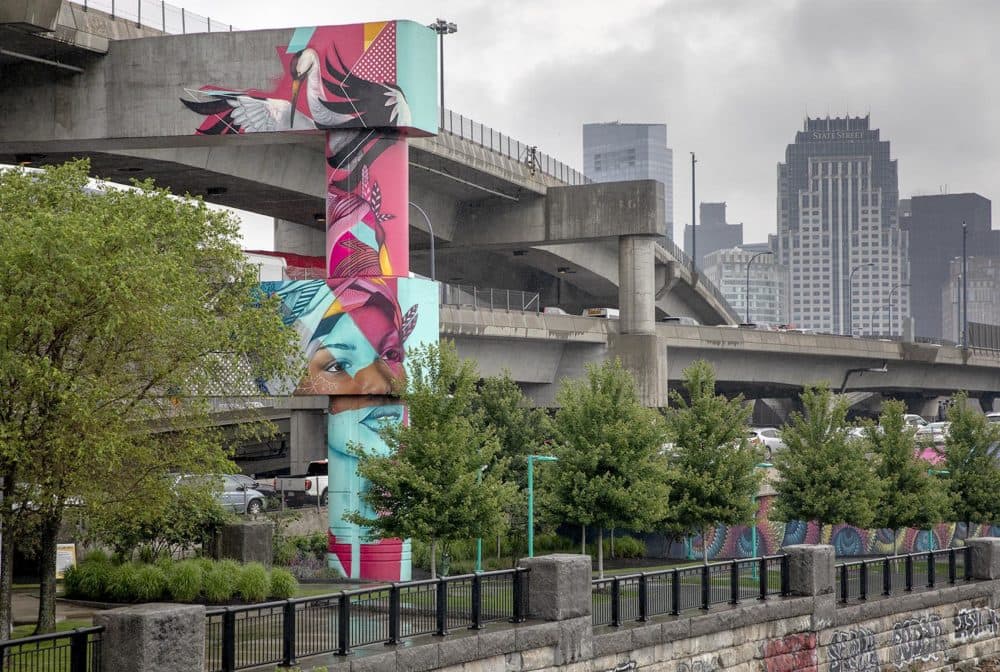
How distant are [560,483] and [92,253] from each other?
16.2 metres

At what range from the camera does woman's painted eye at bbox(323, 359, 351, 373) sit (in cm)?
3838

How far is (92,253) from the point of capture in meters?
21.9

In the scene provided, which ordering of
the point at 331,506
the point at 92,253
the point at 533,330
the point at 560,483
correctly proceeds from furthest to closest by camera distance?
the point at 533,330 → the point at 331,506 → the point at 560,483 → the point at 92,253

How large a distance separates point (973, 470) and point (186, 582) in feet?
93.5

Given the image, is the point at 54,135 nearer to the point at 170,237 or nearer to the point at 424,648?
the point at 170,237

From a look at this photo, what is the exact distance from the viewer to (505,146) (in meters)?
56.2

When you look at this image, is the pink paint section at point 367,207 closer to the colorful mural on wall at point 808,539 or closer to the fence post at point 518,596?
the colorful mural on wall at point 808,539

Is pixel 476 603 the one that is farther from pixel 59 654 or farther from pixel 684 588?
pixel 59 654

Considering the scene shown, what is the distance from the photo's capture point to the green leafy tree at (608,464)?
34.5 metres

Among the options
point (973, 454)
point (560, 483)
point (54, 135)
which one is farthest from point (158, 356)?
point (973, 454)

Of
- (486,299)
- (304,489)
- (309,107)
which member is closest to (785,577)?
(309,107)

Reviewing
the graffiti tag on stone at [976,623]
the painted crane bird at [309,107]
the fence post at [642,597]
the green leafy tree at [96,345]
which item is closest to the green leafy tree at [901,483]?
the graffiti tag on stone at [976,623]

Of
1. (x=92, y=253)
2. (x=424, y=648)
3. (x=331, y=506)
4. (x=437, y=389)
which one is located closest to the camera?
(x=424, y=648)

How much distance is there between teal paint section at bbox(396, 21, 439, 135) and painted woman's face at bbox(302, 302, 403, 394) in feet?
17.3
